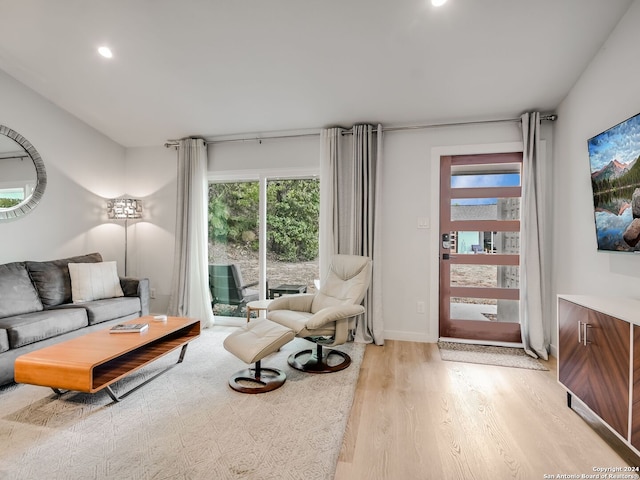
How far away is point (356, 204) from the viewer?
3.54 metres

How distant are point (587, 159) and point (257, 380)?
3147mm

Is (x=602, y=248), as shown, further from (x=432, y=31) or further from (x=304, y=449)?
(x=304, y=449)

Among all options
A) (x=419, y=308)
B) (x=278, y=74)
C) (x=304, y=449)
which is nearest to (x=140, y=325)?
(x=304, y=449)

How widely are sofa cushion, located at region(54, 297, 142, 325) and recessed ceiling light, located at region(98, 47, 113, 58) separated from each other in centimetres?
230

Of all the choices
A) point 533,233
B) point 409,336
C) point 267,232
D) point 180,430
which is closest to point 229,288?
point 267,232

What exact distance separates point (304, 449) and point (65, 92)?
414 cm

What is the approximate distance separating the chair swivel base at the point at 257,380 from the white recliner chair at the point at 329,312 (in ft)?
0.77

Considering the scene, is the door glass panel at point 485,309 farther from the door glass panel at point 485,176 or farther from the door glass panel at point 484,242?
the door glass panel at point 485,176

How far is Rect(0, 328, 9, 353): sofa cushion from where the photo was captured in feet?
7.70

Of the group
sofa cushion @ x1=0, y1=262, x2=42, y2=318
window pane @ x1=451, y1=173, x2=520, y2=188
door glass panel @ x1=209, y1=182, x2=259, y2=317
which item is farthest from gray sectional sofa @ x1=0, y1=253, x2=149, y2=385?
window pane @ x1=451, y1=173, x2=520, y2=188

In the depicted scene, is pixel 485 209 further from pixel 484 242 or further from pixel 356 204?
pixel 356 204

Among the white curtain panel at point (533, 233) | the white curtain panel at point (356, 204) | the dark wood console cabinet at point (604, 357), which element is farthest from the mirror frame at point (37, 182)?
the white curtain panel at point (533, 233)

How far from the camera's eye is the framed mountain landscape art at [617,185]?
1951 mm

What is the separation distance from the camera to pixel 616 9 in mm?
2141
